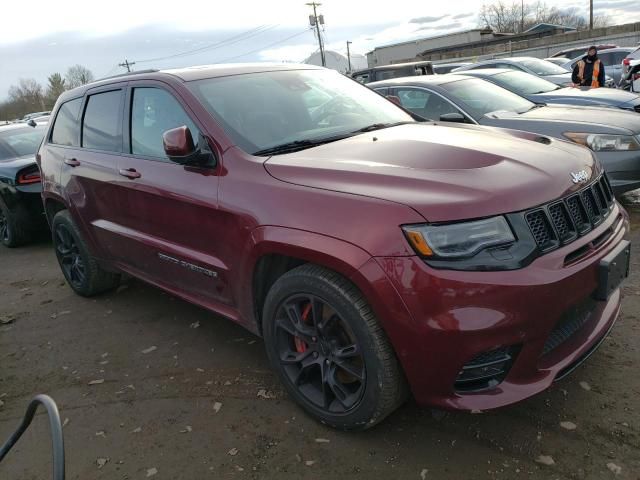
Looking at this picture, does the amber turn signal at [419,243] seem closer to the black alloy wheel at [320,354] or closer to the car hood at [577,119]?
the black alloy wheel at [320,354]

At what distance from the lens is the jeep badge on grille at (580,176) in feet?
8.11

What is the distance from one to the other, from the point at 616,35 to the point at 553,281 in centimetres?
4002

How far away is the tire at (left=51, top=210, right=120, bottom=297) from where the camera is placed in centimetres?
451

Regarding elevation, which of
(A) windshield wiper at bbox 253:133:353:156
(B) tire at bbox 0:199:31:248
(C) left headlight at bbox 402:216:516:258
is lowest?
(B) tire at bbox 0:199:31:248

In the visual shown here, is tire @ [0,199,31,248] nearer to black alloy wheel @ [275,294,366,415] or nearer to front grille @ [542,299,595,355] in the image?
black alloy wheel @ [275,294,366,415]

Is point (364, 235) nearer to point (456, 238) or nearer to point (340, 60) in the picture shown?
point (456, 238)

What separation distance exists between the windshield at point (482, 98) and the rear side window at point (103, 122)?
13.1 feet

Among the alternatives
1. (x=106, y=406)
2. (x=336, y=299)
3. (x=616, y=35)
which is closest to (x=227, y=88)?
(x=336, y=299)

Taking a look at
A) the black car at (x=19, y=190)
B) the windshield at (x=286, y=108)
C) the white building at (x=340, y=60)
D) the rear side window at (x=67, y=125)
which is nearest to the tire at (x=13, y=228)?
the black car at (x=19, y=190)

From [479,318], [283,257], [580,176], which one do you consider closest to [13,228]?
[283,257]

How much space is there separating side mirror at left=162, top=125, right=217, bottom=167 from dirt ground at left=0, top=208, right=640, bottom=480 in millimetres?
1319

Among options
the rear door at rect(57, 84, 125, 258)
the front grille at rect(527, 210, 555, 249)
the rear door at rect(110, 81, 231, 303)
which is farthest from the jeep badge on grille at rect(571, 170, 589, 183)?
the rear door at rect(57, 84, 125, 258)

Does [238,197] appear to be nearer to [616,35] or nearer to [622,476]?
[622,476]

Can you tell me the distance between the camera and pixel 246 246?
2.69 m
